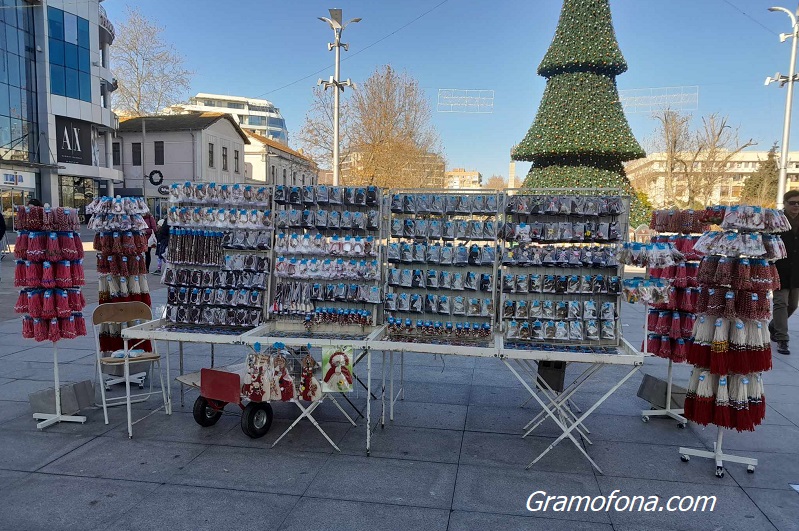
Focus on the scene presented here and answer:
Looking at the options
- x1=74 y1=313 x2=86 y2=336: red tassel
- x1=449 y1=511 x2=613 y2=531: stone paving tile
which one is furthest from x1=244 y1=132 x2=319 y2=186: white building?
x1=449 y1=511 x2=613 y2=531: stone paving tile

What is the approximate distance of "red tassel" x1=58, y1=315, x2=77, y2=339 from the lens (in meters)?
5.29

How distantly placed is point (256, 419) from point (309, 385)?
0.67 metres

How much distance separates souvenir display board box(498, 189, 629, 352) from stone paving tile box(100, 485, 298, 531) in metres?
2.33

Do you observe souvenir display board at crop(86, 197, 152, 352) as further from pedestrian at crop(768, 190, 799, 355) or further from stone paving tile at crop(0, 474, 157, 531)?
pedestrian at crop(768, 190, 799, 355)

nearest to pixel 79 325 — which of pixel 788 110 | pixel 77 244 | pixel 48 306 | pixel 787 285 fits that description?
pixel 48 306

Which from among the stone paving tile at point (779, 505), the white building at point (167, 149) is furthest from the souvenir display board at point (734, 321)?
the white building at point (167, 149)

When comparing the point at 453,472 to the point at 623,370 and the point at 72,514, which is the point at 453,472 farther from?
the point at 623,370

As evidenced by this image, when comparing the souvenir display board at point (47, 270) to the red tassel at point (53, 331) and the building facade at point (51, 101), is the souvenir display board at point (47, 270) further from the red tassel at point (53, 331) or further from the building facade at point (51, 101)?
the building facade at point (51, 101)

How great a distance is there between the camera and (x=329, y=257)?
5250 millimetres

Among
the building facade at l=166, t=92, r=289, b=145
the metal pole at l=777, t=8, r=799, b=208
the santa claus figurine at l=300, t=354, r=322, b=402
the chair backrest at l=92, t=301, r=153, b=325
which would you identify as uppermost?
the building facade at l=166, t=92, r=289, b=145

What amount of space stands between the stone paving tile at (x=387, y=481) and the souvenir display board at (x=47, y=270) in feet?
9.91

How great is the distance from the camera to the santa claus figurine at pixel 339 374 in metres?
4.65

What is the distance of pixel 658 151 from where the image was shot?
33000 millimetres

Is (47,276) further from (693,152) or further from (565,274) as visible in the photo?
(693,152)
